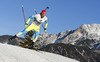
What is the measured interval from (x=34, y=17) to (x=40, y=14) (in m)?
0.52

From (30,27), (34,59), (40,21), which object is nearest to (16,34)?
(30,27)

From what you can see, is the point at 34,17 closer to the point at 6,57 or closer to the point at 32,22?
the point at 32,22

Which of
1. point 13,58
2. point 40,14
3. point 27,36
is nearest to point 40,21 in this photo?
point 40,14

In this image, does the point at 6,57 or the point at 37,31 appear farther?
the point at 37,31

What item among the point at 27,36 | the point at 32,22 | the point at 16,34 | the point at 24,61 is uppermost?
the point at 27,36

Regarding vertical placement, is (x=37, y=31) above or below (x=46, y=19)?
below

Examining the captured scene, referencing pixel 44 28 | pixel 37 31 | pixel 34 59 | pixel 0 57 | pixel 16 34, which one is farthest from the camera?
pixel 44 28

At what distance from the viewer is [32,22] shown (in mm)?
14008

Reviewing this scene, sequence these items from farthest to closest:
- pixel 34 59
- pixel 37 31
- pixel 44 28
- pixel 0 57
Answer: pixel 44 28 → pixel 37 31 → pixel 34 59 → pixel 0 57

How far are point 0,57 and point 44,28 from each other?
8.31m

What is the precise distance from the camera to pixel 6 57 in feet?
25.2

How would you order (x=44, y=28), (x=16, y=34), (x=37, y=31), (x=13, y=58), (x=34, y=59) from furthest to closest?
(x=44, y=28)
(x=37, y=31)
(x=16, y=34)
(x=34, y=59)
(x=13, y=58)

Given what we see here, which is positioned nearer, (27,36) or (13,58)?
(13,58)

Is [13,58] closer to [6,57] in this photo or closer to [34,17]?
[6,57]
